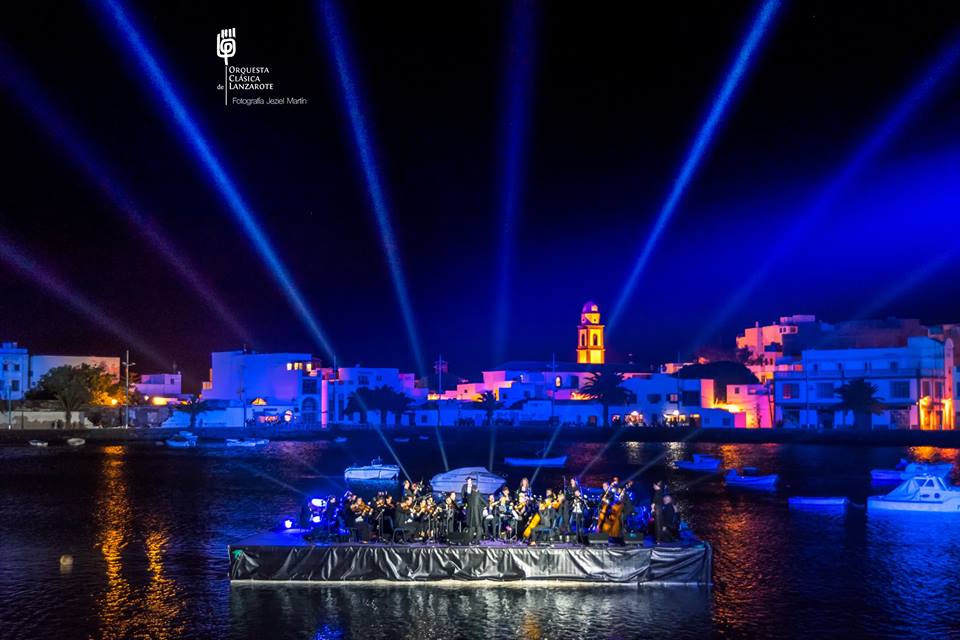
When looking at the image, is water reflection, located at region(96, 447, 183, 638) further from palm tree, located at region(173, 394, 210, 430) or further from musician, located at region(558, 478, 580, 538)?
palm tree, located at region(173, 394, 210, 430)

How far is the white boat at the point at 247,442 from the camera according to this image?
77.8 m

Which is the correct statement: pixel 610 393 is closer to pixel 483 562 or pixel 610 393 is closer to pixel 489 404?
pixel 489 404

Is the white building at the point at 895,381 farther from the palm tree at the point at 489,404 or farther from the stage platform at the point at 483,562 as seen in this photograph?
the stage platform at the point at 483,562

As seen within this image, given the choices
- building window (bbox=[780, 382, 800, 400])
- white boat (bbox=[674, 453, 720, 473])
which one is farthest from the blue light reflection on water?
building window (bbox=[780, 382, 800, 400])

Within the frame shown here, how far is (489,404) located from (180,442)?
38341 millimetres

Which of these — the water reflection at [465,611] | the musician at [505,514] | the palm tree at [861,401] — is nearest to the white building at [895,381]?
the palm tree at [861,401]

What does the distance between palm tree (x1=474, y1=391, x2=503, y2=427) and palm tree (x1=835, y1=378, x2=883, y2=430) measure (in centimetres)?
3886

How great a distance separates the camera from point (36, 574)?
2228 cm

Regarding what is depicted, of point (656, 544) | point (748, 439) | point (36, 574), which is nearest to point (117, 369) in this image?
point (748, 439)

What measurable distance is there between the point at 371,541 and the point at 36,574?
330 inches

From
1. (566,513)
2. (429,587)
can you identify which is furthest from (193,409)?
(429,587)

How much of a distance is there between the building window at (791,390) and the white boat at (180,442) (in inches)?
2149

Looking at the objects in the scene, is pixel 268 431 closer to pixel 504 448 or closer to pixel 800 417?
pixel 504 448

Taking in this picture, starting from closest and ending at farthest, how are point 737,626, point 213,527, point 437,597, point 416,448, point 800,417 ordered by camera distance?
point 737,626
point 437,597
point 213,527
point 416,448
point 800,417
